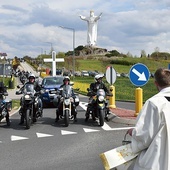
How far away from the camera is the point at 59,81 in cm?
2012

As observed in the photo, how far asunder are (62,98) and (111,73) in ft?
13.1

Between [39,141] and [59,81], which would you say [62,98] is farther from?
[59,81]

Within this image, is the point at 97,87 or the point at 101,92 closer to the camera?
the point at 101,92

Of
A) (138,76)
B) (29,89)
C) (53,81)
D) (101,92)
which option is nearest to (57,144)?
(101,92)

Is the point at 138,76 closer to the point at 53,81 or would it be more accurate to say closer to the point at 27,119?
the point at 27,119

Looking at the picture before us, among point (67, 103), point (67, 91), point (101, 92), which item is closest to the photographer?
point (67, 103)

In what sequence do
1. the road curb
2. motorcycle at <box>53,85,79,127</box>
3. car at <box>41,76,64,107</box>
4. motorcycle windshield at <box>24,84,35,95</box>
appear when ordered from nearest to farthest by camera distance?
motorcycle at <box>53,85,79,127</box> < the road curb < motorcycle windshield at <box>24,84,35,95</box> < car at <box>41,76,64,107</box>

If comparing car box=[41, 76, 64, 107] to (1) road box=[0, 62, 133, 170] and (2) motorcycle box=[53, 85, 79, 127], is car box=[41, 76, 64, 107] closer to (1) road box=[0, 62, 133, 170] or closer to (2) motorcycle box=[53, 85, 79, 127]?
(1) road box=[0, 62, 133, 170]

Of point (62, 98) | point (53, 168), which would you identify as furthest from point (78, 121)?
point (53, 168)

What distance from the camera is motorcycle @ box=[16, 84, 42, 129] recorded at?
11.4 m

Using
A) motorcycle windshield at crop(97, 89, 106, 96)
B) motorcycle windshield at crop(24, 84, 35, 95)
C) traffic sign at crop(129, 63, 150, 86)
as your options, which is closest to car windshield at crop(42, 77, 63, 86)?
motorcycle windshield at crop(24, 84, 35, 95)

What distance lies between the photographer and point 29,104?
11688mm

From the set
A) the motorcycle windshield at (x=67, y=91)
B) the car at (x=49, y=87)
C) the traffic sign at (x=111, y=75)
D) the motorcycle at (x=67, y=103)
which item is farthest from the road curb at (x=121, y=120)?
the car at (x=49, y=87)

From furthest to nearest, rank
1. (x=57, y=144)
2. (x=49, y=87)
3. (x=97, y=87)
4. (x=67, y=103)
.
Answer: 1. (x=49, y=87)
2. (x=97, y=87)
3. (x=67, y=103)
4. (x=57, y=144)
